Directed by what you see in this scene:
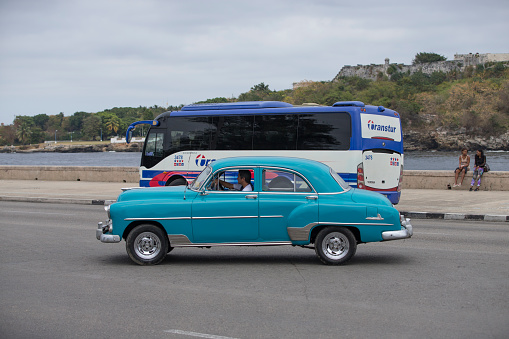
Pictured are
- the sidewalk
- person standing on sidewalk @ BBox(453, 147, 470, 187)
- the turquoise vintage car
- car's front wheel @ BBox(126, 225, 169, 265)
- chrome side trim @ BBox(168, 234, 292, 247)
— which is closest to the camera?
the turquoise vintage car

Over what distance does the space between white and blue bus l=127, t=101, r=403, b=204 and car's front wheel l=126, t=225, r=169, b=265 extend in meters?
9.09

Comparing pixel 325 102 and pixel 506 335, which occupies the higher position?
pixel 325 102

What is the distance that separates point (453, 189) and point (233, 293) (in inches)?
701

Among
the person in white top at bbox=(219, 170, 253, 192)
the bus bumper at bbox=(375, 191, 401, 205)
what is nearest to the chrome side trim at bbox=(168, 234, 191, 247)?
the person in white top at bbox=(219, 170, 253, 192)

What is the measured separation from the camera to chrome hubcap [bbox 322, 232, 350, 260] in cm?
912

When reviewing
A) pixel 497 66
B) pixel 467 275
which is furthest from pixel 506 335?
pixel 497 66

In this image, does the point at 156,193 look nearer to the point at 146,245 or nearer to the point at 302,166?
the point at 146,245

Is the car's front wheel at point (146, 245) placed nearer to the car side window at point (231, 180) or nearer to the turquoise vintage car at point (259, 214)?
the turquoise vintage car at point (259, 214)

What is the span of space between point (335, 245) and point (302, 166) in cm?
129

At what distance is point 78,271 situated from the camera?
29.6 ft

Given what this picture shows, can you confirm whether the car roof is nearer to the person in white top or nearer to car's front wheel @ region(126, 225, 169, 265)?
the person in white top

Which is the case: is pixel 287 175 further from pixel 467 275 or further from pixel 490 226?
pixel 490 226

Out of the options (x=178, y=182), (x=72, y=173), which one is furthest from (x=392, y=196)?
(x=72, y=173)

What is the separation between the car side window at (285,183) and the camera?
30.3ft
